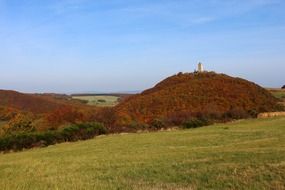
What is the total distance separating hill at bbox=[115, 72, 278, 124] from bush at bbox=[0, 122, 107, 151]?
25.0 feet

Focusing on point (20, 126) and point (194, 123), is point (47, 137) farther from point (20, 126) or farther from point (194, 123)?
point (194, 123)

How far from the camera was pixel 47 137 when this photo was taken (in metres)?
36.4

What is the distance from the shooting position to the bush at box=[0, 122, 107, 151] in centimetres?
3519

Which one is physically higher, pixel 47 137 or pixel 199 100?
pixel 199 100

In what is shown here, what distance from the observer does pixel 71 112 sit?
163 ft

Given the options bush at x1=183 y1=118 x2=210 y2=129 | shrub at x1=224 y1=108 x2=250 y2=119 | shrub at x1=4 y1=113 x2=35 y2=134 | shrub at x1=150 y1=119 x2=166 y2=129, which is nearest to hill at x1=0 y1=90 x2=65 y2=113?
shrub at x1=4 y1=113 x2=35 y2=134

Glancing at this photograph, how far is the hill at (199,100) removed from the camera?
48.5 m

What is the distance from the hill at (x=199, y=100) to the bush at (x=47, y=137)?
763 centimetres

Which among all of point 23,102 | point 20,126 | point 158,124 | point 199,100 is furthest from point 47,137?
point 23,102

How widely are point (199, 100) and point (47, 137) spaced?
23707 mm

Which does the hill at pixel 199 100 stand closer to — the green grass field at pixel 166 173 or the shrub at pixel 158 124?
the shrub at pixel 158 124

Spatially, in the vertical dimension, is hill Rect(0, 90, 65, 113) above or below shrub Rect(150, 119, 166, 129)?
above

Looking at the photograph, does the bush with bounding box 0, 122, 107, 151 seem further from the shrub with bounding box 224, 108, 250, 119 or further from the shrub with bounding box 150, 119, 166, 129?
the shrub with bounding box 224, 108, 250, 119

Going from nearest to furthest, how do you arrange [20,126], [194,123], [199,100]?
[194,123] → [20,126] → [199,100]
